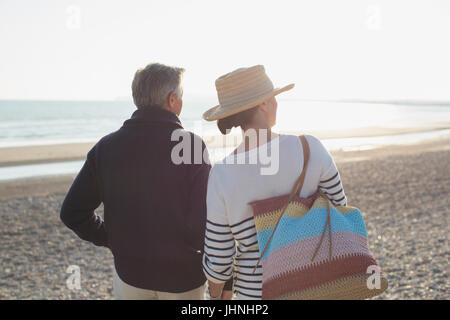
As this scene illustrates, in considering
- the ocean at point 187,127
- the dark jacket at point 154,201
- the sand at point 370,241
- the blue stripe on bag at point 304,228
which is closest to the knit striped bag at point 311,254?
the blue stripe on bag at point 304,228

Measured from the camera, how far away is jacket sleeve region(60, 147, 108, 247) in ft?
6.64

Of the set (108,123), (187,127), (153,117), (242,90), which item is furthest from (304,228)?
(108,123)

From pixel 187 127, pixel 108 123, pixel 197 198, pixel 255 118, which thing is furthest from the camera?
pixel 108 123

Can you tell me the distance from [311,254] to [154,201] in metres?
0.74

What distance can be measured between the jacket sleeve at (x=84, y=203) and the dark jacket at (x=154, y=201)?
74 mm

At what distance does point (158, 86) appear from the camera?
6.32 ft

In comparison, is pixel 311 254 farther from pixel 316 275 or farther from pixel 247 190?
pixel 247 190

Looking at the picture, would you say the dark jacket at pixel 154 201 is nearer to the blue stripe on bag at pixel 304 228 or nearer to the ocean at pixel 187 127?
the blue stripe on bag at pixel 304 228

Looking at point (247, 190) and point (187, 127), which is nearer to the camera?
point (247, 190)

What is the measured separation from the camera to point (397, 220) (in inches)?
268

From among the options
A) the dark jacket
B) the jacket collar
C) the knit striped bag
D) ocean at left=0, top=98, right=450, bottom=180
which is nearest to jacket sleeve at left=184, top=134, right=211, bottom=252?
the dark jacket

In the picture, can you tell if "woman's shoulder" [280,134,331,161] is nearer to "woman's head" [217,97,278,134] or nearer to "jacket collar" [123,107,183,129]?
"woman's head" [217,97,278,134]
